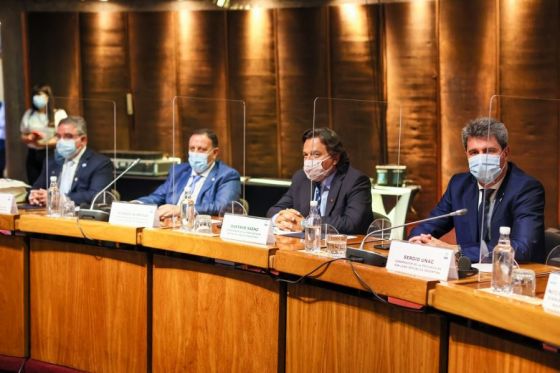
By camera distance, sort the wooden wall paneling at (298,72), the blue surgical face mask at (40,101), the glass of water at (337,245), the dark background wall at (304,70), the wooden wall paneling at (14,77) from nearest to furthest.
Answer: the glass of water at (337,245)
the dark background wall at (304,70)
the wooden wall paneling at (298,72)
the blue surgical face mask at (40,101)
the wooden wall paneling at (14,77)

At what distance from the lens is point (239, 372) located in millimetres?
2877

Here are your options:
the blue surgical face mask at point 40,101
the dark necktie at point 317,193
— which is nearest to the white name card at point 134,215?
the dark necktie at point 317,193

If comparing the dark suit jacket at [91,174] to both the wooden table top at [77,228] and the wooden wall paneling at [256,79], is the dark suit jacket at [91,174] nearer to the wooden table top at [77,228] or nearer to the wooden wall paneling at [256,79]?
the wooden table top at [77,228]

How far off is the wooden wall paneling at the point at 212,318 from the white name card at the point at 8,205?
2.90ft

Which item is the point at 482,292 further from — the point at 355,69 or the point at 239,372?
the point at 355,69

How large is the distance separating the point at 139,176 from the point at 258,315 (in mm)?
3914

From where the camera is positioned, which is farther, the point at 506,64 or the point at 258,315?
the point at 506,64

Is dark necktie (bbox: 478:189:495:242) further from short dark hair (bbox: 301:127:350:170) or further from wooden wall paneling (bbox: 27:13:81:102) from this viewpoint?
wooden wall paneling (bbox: 27:13:81:102)

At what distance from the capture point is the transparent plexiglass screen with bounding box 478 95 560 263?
2.76 metres

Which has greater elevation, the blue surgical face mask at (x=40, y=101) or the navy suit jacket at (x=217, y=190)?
the blue surgical face mask at (x=40, y=101)

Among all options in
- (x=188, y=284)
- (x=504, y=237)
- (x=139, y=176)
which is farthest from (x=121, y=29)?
(x=504, y=237)

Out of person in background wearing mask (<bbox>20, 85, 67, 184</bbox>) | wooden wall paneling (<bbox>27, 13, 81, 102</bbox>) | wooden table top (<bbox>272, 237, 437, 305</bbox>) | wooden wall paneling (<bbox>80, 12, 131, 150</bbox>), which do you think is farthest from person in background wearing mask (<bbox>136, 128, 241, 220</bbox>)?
wooden wall paneling (<bbox>27, 13, 81, 102</bbox>)

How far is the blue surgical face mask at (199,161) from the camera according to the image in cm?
394

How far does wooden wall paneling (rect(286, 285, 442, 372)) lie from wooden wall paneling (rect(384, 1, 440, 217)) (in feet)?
12.1
